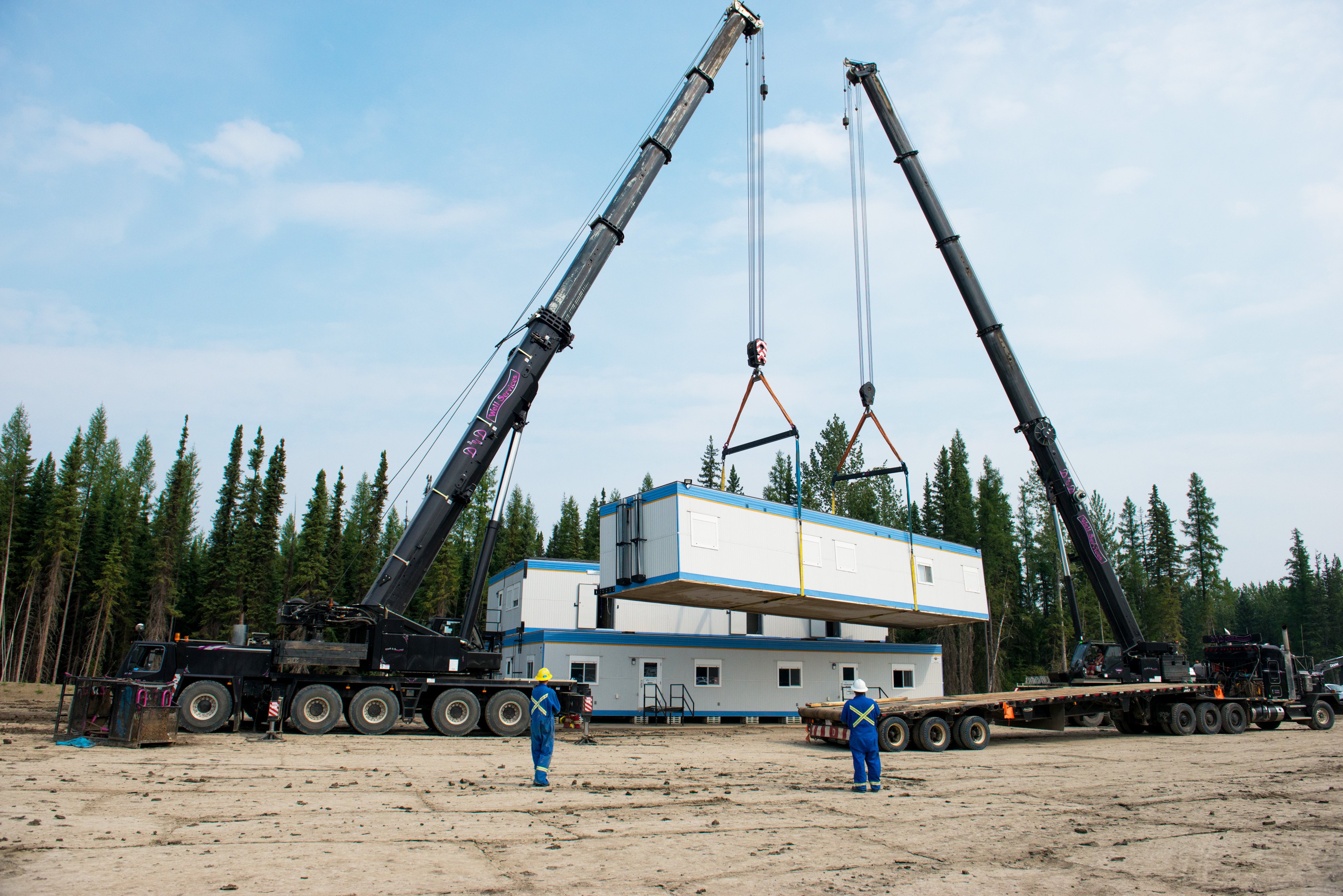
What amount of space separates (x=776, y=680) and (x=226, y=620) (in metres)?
45.0

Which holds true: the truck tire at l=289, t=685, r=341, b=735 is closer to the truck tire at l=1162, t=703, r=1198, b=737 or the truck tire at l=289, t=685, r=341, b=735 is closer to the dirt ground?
the dirt ground

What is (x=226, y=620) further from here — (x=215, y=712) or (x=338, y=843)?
(x=338, y=843)

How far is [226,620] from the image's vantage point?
190 feet

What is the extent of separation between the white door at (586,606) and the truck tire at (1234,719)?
1974 centimetres

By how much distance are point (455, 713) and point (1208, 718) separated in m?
19.9

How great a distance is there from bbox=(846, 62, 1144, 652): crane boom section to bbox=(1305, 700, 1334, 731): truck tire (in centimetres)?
692

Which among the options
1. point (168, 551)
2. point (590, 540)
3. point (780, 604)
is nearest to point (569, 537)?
point (590, 540)

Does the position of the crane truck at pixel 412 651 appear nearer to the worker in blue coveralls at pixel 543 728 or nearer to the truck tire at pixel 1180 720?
the worker in blue coveralls at pixel 543 728

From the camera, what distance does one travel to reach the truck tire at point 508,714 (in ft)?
65.4

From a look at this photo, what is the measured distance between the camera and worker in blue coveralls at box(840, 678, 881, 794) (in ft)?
38.8

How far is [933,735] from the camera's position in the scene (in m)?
17.7

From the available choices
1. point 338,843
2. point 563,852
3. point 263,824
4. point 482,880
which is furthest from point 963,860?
point 263,824

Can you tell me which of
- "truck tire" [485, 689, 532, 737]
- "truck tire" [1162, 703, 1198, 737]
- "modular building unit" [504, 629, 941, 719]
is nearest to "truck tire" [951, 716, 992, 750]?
"truck tire" [1162, 703, 1198, 737]

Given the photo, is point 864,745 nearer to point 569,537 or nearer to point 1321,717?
point 1321,717
